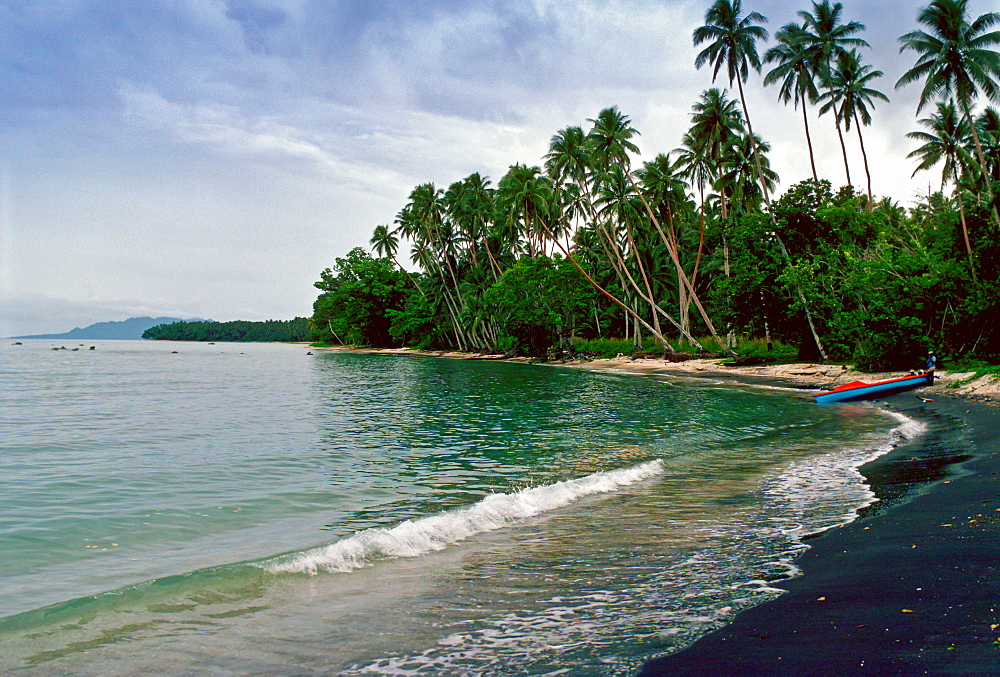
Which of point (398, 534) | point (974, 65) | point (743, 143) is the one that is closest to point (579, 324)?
point (743, 143)

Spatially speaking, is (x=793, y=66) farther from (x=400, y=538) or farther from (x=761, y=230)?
(x=400, y=538)

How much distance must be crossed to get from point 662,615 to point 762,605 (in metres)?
0.74

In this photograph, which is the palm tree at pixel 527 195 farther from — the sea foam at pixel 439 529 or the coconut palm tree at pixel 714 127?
the sea foam at pixel 439 529

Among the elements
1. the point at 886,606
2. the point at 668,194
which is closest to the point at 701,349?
the point at 668,194

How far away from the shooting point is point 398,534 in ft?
24.1

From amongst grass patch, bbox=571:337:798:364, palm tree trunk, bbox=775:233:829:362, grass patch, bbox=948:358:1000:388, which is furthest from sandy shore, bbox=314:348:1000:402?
grass patch, bbox=571:337:798:364

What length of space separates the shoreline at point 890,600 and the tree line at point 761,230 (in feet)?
75.1

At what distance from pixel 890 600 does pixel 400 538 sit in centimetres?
476

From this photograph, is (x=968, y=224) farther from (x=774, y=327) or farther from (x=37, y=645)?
(x=37, y=645)

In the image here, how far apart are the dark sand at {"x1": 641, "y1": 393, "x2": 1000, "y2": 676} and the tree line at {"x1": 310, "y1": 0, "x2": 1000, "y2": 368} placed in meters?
23.8

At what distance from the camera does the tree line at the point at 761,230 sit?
28391 mm

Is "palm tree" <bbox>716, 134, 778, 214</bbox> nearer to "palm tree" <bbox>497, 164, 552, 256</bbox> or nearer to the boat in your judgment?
"palm tree" <bbox>497, 164, 552, 256</bbox>

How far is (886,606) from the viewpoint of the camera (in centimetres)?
430

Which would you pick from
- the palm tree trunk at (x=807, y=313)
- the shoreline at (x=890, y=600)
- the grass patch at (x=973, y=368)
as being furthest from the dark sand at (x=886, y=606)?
the palm tree trunk at (x=807, y=313)
